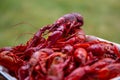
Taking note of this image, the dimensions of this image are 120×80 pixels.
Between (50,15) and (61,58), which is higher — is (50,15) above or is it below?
above

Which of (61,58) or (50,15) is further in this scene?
(50,15)

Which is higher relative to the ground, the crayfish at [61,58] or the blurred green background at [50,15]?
the blurred green background at [50,15]

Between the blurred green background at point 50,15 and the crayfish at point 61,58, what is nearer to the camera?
the crayfish at point 61,58

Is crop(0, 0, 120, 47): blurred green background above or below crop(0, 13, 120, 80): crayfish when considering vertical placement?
above

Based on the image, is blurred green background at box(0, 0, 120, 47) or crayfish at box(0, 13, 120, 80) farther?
blurred green background at box(0, 0, 120, 47)
